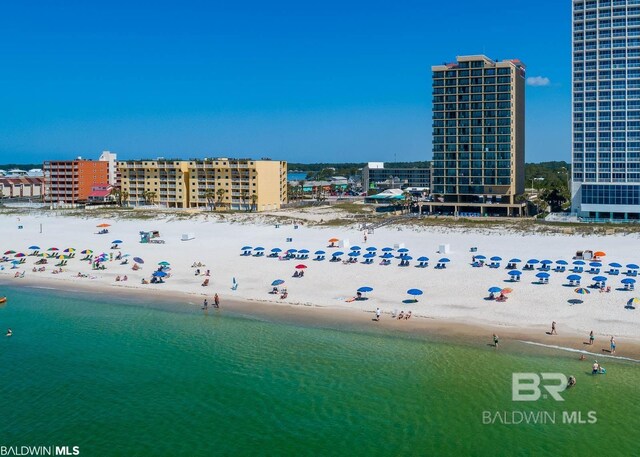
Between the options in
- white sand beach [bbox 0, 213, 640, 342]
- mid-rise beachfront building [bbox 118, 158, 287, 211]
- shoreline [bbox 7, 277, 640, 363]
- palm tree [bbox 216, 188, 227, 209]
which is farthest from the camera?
mid-rise beachfront building [bbox 118, 158, 287, 211]

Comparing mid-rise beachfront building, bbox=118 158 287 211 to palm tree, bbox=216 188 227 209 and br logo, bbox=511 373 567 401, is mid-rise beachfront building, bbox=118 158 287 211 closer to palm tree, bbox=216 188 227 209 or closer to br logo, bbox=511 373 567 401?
palm tree, bbox=216 188 227 209

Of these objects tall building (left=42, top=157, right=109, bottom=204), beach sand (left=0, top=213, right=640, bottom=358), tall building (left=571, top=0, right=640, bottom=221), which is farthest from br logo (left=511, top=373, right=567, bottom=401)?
tall building (left=42, top=157, right=109, bottom=204)

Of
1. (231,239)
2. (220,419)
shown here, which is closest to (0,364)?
(220,419)

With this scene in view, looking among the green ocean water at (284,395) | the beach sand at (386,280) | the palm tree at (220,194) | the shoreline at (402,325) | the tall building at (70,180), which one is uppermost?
the tall building at (70,180)

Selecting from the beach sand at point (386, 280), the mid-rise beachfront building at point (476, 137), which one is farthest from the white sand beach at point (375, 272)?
the mid-rise beachfront building at point (476, 137)

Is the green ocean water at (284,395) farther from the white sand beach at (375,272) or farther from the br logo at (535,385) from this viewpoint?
the white sand beach at (375,272)

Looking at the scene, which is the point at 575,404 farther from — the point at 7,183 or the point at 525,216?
the point at 7,183
